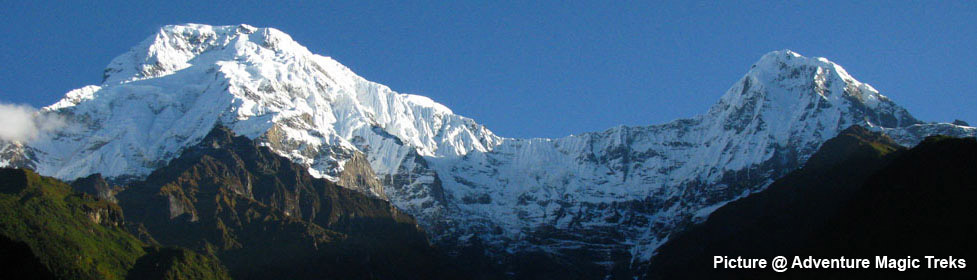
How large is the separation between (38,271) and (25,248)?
471 centimetres

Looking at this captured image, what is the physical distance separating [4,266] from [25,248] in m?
12.1

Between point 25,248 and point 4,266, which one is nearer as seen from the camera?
point 4,266

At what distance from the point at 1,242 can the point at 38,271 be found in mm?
5441

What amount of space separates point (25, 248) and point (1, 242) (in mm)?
5673

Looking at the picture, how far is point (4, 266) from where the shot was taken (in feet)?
475

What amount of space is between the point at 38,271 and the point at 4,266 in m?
8.89

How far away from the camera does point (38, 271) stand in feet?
504

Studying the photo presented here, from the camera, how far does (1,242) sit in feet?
496
